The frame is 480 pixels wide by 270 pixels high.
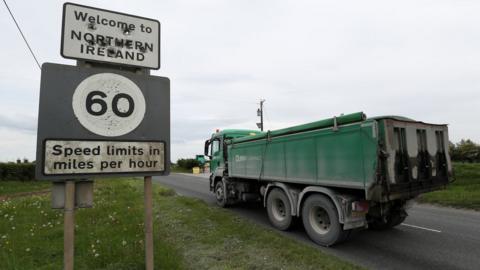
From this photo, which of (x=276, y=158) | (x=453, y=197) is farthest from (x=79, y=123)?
(x=453, y=197)

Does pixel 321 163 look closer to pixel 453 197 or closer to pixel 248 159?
pixel 248 159

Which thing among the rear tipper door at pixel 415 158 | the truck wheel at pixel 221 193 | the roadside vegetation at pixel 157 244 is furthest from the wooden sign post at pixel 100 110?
the truck wheel at pixel 221 193

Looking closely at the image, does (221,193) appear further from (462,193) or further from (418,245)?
(462,193)

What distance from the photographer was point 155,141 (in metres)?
2.90

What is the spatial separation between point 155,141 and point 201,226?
165 inches

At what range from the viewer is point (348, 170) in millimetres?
5012

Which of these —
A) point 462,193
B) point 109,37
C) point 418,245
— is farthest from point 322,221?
point 462,193

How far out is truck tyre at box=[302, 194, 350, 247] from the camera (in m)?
5.30

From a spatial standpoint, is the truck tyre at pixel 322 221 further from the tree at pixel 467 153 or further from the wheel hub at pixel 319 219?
the tree at pixel 467 153

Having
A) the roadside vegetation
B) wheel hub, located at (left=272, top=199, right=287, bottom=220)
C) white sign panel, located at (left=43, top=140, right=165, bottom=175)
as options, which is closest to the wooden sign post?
white sign panel, located at (left=43, top=140, right=165, bottom=175)

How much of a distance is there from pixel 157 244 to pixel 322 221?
328cm

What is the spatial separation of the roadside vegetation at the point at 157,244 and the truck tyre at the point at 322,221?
50 cm

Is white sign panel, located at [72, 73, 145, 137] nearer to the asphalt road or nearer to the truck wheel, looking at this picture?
the asphalt road

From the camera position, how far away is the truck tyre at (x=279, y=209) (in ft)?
21.5
